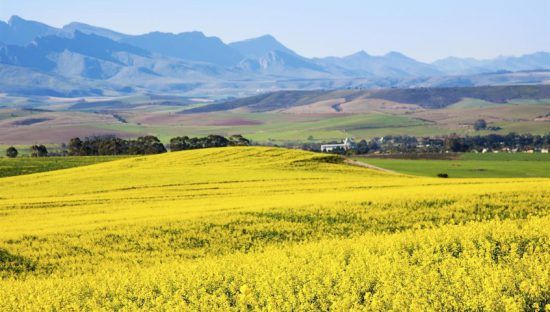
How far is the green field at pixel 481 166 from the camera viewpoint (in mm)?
82250

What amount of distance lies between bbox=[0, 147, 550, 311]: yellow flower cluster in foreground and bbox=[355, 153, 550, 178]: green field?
148 feet

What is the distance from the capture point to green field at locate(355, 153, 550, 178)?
82250mm

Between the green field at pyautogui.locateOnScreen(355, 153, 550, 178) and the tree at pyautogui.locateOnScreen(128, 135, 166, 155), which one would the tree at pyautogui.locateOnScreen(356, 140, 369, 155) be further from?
the tree at pyautogui.locateOnScreen(128, 135, 166, 155)

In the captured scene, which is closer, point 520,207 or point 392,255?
point 392,255

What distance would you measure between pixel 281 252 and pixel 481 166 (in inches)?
3161

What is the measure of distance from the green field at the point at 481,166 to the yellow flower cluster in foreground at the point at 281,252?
45099 millimetres

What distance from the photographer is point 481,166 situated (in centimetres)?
9381

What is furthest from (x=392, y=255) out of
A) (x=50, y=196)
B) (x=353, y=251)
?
(x=50, y=196)

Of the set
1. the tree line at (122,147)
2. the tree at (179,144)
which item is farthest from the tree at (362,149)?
the tree at (179,144)

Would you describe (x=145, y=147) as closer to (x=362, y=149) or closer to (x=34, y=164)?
(x=362, y=149)

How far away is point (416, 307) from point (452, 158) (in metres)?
102

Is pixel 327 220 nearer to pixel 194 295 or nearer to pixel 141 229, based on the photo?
pixel 141 229

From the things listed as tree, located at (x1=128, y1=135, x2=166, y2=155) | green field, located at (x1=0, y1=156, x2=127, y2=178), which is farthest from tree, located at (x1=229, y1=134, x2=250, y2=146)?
green field, located at (x1=0, y1=156, x2=127, y2=178)

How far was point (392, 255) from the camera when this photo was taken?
17.8 metres
